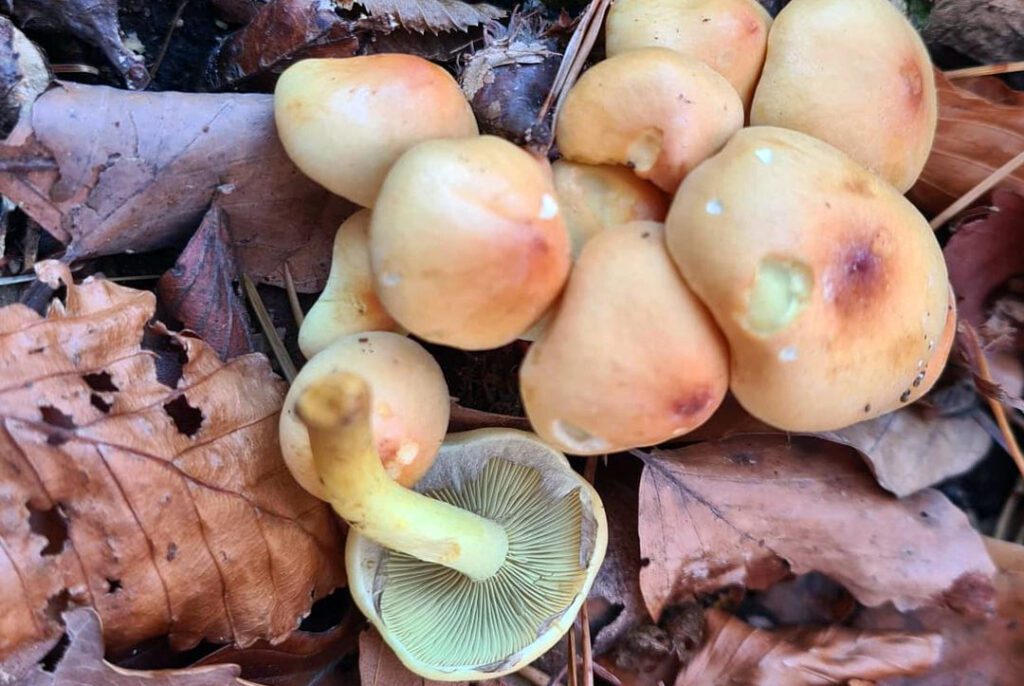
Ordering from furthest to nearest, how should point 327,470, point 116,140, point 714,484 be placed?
point 714,484
point 116,140
point 327,470

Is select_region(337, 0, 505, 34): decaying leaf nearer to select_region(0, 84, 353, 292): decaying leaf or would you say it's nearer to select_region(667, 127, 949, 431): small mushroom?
select_region(0, 84, 353, 292): decaying leaf

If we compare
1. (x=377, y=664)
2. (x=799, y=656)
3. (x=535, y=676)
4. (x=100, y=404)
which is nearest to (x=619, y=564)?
(x=535, y=676)

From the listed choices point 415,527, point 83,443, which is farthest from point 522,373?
point 83,443

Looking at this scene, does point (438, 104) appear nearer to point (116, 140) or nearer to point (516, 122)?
point (516, 122)

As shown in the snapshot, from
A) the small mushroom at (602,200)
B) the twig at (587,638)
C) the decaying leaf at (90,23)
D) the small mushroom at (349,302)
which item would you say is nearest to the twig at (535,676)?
the twig at (587,638)

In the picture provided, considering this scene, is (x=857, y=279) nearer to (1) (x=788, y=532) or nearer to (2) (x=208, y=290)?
(1) (x=788, y=532)

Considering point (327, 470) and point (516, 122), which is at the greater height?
point (516, 122)

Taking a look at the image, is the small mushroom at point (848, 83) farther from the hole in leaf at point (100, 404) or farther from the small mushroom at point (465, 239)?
the hole in leaf at point (100, 404)
